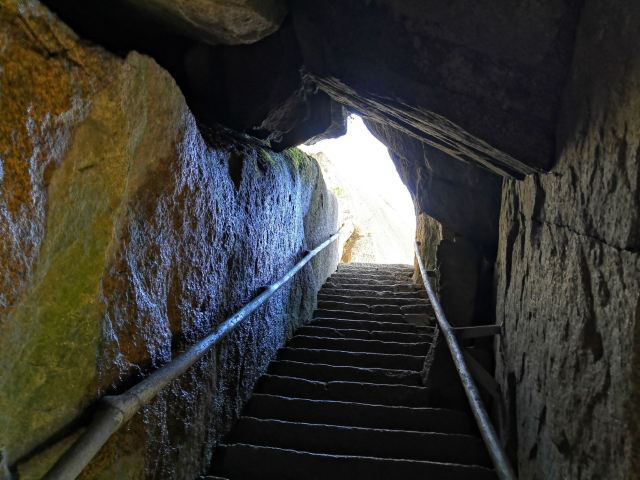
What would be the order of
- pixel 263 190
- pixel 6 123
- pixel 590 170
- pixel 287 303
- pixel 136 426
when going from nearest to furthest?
pixel 6 123, pixel 136 426, pixel 590 170, pixel 263 190, pixel 287 303

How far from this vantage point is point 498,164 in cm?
305

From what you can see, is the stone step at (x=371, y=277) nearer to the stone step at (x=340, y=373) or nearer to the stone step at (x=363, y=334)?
the stone step at (x=363, y=334)

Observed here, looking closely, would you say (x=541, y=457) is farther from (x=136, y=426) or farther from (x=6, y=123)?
(x=6, y=123)

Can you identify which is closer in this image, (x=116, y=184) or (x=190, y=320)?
(x=116, y=184)

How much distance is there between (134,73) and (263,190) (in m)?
2.08

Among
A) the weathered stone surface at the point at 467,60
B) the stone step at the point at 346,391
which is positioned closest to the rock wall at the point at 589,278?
the weathered stone surface at the point at 467,60

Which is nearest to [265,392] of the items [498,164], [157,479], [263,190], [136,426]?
[263,190]

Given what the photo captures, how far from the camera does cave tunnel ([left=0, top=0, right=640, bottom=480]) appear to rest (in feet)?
4.56

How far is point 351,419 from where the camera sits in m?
3.51

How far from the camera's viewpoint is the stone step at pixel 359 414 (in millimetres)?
3482

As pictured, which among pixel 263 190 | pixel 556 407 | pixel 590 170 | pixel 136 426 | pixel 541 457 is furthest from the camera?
pixel 263 190

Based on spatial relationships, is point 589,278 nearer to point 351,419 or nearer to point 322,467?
point 322,467

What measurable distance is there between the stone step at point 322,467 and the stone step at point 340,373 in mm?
1213

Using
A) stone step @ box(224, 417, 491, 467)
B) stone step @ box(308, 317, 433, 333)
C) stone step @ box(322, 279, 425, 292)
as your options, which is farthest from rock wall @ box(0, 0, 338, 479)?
stone step @ box(322, 279, 425, 292)
